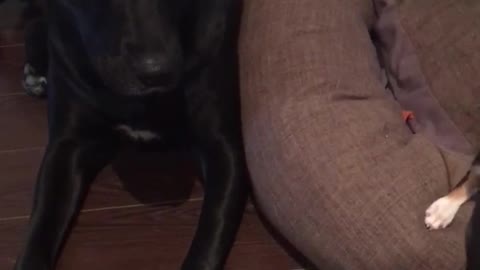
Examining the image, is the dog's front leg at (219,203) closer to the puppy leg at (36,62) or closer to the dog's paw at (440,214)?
the dog's paw at (440,214)

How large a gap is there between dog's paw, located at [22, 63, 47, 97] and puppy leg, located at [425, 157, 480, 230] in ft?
3.21

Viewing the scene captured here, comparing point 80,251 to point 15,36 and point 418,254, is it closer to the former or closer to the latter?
point 418,254

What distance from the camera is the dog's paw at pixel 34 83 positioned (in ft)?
5.80

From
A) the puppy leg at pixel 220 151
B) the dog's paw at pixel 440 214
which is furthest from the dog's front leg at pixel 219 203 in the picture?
the dog's paw at pixel 440 214

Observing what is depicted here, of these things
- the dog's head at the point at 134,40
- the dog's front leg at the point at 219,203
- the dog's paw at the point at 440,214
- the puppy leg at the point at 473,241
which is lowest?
the dog's front leg at the point at 219,203

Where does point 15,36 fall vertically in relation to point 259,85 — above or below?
below

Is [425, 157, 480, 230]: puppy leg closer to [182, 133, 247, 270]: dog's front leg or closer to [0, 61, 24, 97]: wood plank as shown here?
[182, 133, 247, 270]: dog's front leg

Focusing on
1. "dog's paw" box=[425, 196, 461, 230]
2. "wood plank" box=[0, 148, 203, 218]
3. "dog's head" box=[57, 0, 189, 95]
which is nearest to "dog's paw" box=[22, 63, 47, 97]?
"wood plank" box=[0, 148, 203, 218]

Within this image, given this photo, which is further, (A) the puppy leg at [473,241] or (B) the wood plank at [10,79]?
(B) the wood plank at [10,79]

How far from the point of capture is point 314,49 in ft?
4.42

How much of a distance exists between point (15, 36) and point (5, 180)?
56 centimetres

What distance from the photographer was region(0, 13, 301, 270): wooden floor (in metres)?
1.39

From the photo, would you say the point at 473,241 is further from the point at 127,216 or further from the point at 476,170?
the point at 127,216

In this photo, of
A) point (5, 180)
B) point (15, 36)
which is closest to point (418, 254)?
point (5, 180)
